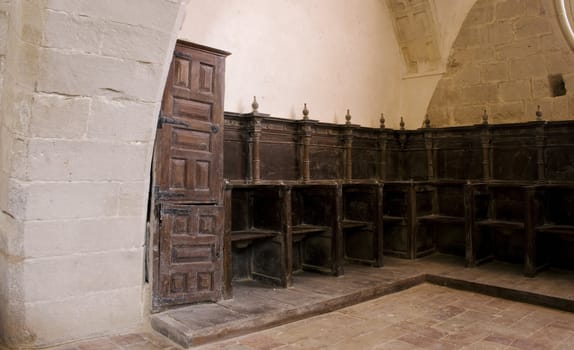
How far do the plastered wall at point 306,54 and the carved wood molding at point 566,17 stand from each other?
188 centimetres

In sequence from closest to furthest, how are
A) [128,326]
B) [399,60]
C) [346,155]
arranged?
[128,326], [346,155], [399,60]

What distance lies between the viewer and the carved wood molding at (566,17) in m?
4.80

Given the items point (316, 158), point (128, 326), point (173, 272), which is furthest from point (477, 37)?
point (128, 326)

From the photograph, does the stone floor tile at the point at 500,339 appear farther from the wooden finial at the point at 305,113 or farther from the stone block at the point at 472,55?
the stone block at the point at 472,55

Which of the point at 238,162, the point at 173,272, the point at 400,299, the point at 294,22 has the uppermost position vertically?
the point at 294,22

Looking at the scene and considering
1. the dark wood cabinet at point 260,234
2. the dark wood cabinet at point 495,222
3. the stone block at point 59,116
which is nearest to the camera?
the stone block at point 59,116

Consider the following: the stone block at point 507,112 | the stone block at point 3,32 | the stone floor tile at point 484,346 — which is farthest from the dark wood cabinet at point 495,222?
the stone block at point 3,32

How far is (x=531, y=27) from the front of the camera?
199 inches

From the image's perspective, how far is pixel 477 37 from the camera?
546 cm

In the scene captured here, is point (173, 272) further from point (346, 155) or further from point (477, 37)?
point (477, 37)

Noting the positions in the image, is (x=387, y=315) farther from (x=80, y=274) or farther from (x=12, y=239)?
(x=12, y=239)

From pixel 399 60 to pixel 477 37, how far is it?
1006 mm

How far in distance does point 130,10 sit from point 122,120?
634mm

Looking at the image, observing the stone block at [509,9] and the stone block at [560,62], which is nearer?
the stone block at [560,62]
